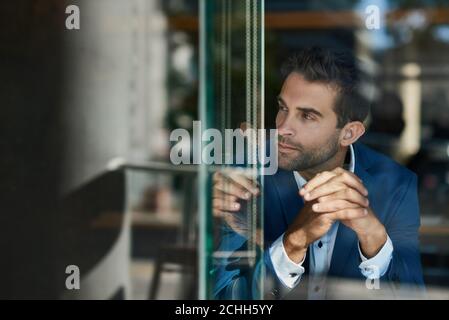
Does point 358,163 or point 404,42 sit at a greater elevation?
point 404,42

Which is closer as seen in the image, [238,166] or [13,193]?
[238,166]

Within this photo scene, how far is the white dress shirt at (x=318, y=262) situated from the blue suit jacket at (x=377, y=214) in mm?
17

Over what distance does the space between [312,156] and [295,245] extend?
0.35 meters

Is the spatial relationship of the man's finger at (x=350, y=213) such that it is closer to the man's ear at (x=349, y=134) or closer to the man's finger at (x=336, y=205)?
the man's finger at (x=336, y=205)

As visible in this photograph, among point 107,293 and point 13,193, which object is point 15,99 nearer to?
point 13,193

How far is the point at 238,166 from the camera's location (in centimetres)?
363

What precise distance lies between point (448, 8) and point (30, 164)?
1997 mm

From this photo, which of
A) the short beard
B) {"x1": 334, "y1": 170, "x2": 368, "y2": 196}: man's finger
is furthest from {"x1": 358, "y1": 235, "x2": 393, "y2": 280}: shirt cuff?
the short beard

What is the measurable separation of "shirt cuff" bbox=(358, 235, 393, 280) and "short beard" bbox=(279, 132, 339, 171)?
38cm

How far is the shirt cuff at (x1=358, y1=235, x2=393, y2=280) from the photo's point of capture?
3.52m

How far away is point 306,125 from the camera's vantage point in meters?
3.51

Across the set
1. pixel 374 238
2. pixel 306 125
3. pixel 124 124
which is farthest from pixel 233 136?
pixel 124 124

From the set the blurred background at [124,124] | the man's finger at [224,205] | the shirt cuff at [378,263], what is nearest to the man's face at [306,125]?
the man's finger at [224,205]
